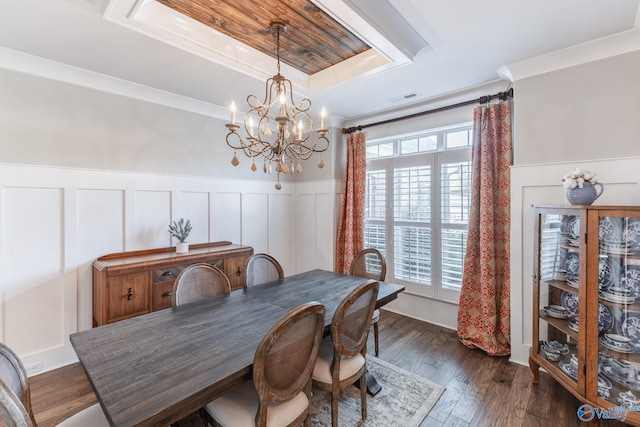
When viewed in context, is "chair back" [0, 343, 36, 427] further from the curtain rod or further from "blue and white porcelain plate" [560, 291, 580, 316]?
the curtain rod

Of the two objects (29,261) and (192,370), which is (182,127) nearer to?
(29,261)

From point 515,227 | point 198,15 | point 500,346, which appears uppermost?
point 198,15

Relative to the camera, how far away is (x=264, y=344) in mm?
1166

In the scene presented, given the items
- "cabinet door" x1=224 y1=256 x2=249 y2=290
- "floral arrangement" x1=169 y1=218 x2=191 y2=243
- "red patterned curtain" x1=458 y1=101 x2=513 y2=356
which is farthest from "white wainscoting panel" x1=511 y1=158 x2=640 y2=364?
"floral arrangement" x1=169 y1=218 x2=191 y2=243

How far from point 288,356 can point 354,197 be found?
2.83m

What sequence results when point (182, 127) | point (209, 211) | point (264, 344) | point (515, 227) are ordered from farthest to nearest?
1. point (209, 211)
2. point (182, 127)
3. point (515, 227)
4. point (264, 344)

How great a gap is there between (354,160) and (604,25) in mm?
2526

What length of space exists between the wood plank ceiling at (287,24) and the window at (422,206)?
1459 mm

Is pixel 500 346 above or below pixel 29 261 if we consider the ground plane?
below

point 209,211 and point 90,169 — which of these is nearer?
point 90,169

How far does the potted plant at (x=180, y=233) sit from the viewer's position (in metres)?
3.03

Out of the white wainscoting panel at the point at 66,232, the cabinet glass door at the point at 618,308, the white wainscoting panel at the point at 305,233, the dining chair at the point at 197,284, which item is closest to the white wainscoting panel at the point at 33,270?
the white wainscoting panel at the point at 66,232

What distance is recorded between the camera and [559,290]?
2.18 meters

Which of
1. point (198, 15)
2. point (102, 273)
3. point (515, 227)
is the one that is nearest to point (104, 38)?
point (198, 15)
